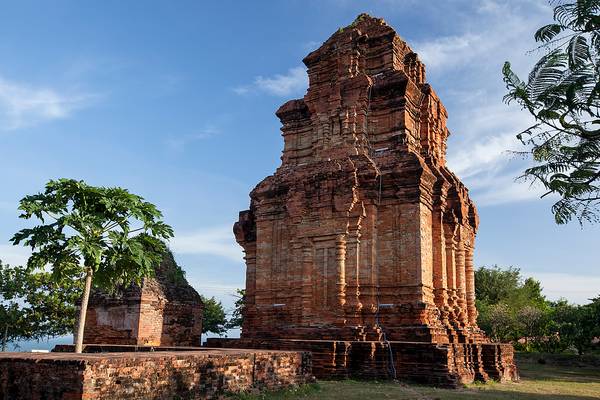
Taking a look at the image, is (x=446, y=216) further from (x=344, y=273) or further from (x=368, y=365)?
(x=368, y=365)

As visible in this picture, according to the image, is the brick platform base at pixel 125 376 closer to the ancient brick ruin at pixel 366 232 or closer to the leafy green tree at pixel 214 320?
the ancient brick ruin at pixel 366 232

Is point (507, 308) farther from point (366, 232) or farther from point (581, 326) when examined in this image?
point (366, 232)

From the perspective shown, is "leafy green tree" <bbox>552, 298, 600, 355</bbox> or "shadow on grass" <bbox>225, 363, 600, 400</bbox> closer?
"shadow on grass" <bbox>225, 363, 600, 400</bbox>

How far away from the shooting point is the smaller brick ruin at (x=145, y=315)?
20.8 metres

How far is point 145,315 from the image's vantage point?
68.3 feet

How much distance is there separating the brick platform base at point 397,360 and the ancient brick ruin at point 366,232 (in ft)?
0.09

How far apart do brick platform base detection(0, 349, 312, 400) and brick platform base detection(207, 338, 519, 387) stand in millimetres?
3622

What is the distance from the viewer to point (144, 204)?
1470cm

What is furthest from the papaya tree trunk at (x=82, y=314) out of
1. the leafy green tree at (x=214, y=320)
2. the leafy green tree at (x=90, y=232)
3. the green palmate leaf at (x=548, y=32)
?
the leafy green tree at (x=214, y=320)

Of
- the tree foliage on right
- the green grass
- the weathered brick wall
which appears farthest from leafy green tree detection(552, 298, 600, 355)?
the green grass

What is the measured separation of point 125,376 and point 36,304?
22538 mm

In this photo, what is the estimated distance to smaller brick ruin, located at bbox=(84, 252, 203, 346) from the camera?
2078cm

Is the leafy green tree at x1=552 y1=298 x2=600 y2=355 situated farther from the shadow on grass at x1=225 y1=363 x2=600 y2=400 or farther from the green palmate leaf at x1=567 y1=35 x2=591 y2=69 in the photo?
the green palmate leaf at x1=567 y1=35 x2=591 y2=69

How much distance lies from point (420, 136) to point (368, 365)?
857cm
